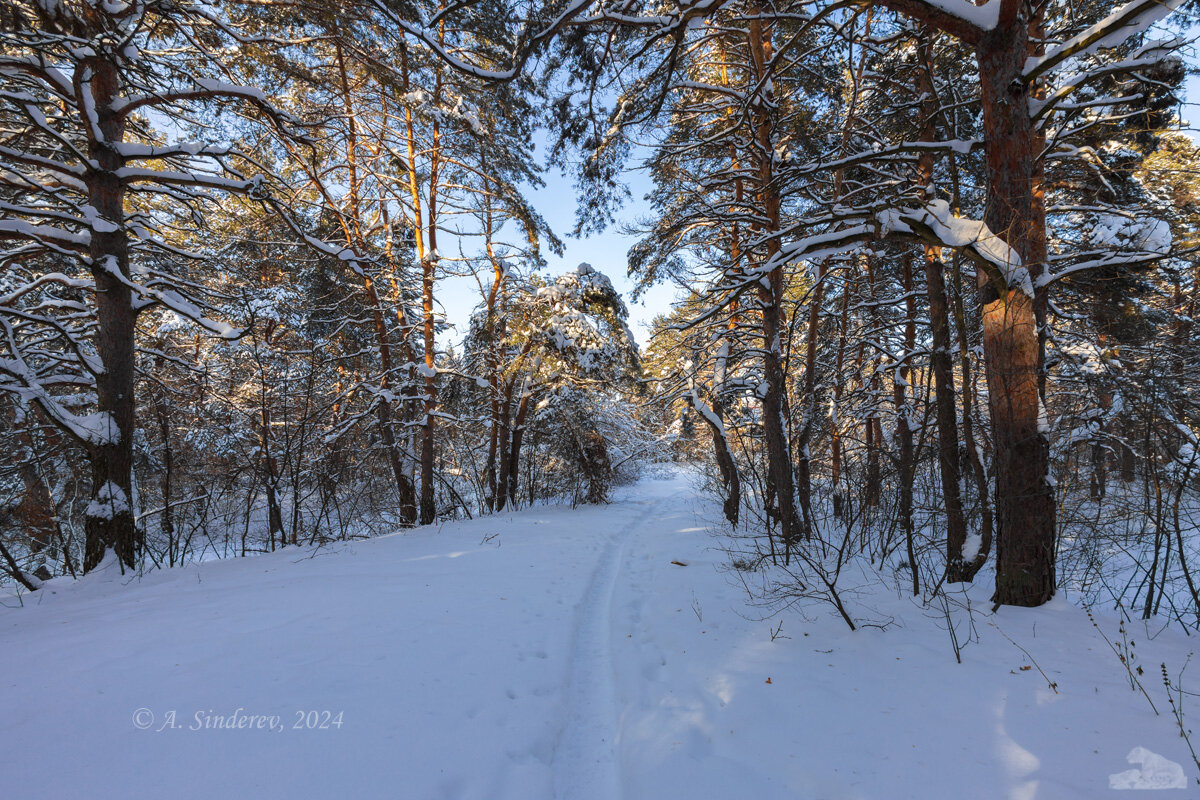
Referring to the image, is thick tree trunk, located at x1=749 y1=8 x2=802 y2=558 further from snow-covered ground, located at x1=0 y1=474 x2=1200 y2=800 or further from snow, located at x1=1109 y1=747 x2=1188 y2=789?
snow, located at x1=1109 y1=747 x2=1188 y2=789

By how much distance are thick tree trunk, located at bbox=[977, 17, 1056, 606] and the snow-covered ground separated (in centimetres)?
39

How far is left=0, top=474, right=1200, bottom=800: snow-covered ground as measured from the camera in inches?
74.9

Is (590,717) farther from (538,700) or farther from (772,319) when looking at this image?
(772,319)

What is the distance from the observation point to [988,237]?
3172 mm

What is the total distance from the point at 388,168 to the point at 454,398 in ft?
19.7

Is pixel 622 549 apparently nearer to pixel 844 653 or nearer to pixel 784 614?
pixel 784 614

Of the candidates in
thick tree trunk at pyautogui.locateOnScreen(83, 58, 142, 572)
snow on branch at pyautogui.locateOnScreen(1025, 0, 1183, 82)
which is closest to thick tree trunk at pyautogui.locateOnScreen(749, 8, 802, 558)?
snow on branch at pyautogui.locateOnScreen(1025, 0, 1183, 82)

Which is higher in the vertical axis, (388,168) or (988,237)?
(388,168)

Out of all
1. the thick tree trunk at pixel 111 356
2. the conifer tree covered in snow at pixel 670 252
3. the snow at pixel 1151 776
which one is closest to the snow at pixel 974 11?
the conifer tree covered in snow at pixel 670 252

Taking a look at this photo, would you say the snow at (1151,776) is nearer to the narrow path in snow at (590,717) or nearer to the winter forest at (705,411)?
the winter forest at (705,411)

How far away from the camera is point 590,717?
278 cm

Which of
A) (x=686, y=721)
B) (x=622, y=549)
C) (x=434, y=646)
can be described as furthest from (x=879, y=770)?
(x=622, y=549)

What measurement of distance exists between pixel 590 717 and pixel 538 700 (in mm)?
364

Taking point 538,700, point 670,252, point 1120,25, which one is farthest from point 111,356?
point 1120,25
